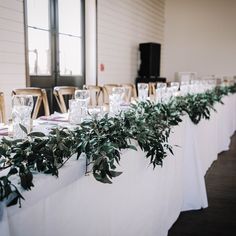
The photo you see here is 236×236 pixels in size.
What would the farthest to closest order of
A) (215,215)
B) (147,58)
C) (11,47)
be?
(147,58) < (11,47) < (215,215)

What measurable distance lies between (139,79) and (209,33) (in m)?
3.47

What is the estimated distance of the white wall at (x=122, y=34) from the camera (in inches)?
271

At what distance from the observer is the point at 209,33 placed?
1036 cm

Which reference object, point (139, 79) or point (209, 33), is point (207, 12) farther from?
point (139, 79)

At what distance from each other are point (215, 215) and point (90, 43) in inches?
192

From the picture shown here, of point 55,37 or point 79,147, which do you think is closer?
point 79,147

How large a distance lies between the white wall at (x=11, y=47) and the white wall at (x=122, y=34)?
91.6 inches

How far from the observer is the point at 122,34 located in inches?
305

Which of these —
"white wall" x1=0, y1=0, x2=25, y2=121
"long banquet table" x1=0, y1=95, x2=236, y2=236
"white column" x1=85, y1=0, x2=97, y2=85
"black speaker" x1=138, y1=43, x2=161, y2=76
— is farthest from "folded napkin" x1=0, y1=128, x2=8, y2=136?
"black speaker" x1=138, y1=43, x2=161, y2=76

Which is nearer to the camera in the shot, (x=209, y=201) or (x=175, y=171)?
(x=175, y=171)

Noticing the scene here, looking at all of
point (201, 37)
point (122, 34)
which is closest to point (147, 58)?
point (122, 34)

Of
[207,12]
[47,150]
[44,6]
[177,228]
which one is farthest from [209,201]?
[207,12]

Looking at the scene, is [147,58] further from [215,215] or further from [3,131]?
[3,131]

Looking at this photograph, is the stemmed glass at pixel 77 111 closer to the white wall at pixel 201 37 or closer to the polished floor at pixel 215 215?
the polished floor at pixel 215 215
